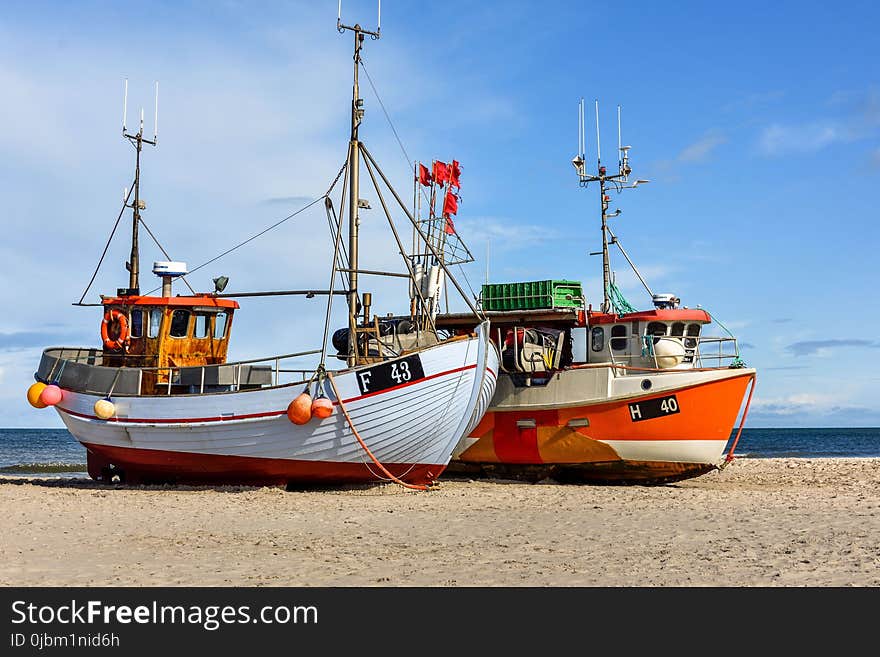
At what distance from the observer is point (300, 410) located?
17.3m

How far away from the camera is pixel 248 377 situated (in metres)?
20.0

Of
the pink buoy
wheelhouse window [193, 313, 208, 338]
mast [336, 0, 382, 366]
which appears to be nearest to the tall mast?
mast [336, 0, 382, 366]

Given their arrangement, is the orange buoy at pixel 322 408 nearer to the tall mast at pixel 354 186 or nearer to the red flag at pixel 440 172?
the tall mast at pixel 354 186

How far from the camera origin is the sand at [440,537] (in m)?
9.71

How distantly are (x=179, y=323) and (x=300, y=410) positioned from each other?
19.8 feet

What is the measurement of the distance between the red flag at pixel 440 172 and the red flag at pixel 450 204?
0.37 metres

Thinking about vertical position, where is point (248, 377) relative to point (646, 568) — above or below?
above

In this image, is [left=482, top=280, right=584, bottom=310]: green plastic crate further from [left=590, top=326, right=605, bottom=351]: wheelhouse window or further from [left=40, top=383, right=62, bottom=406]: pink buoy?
[left=40, top=383, right=62, bottom=406]: pink buoy

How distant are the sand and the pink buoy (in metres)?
2.63

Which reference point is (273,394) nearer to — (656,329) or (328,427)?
(328,427)

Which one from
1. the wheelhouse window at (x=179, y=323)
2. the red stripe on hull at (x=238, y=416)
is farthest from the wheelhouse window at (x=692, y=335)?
the wheelhouse window at (x=179, y=323)
